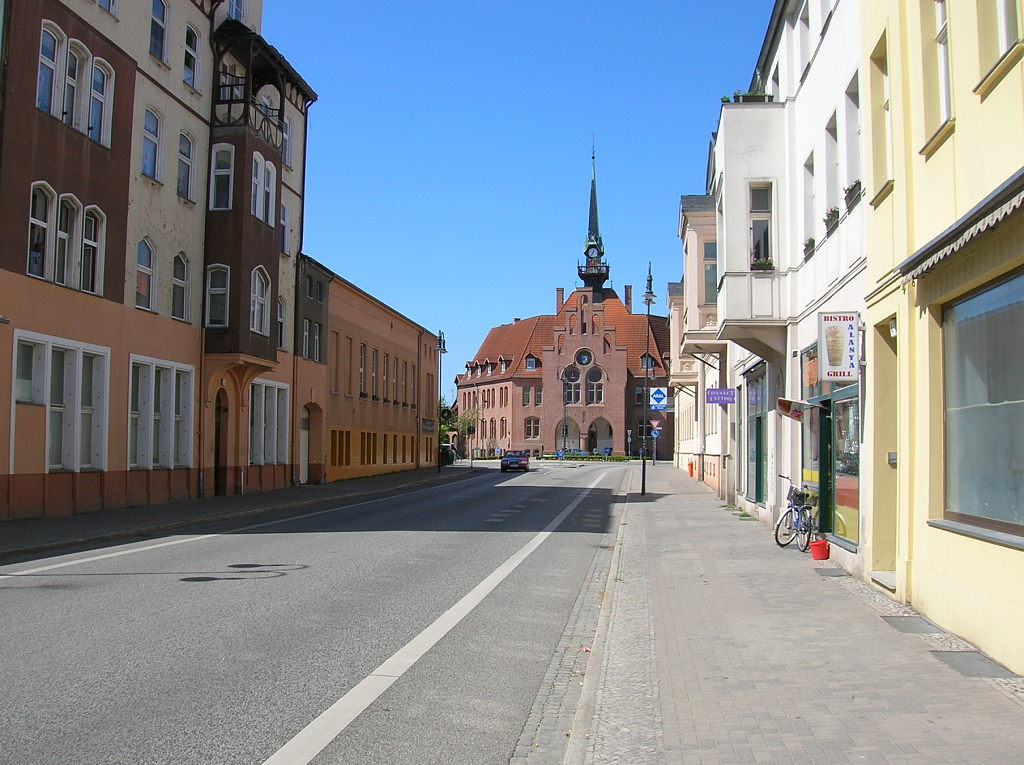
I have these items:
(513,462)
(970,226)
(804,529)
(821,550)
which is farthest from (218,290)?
(513,462)

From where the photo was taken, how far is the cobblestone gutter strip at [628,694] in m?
5.09

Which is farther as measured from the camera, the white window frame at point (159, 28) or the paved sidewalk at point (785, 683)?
the white window frame at point (159, 28)

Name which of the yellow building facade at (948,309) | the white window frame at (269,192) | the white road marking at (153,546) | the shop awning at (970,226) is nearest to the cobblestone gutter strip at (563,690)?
the yellow building facade at (948,309)

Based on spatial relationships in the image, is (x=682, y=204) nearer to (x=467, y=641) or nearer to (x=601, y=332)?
(x=467, y=641)

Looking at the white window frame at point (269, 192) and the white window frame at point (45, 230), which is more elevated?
the white window frame at point (269, 192)

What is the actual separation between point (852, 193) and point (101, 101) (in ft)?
52.8

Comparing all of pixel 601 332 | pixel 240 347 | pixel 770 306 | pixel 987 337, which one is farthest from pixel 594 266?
Result: pixel 987 337

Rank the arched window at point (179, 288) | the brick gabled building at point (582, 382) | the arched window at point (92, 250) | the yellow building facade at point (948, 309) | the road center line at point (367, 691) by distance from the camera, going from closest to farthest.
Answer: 1. the road center line at point (367, 691)
2. the yellow building facade at point (948, 309)
3. the arched window at point (92, 250)
4. the arched window at point (179, 288)
5. the brick gabled building at point (582, 382)

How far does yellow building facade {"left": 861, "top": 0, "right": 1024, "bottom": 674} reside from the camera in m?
7.06

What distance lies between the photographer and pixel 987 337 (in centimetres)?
771

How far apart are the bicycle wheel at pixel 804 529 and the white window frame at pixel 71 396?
44.6ft

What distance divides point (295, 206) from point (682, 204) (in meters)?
13.9

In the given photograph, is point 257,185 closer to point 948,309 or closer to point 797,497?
point 797,497

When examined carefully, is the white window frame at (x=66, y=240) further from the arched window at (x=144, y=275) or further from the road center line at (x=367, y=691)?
the road center line at (x=367, y=691)
